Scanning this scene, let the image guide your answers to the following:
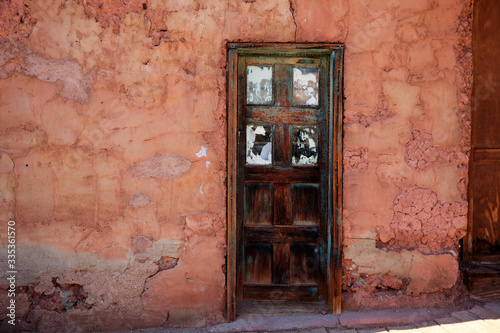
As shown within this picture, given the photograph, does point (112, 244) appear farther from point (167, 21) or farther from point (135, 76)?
point (167, 21)

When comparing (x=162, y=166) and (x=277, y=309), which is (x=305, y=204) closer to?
(x=277, y=309)

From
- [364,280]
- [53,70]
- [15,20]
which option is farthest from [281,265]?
[15,20]

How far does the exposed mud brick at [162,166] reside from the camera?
2.39 metres

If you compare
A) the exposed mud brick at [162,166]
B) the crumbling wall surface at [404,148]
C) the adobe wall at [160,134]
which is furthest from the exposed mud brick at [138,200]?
the crumbling wall surface at [404,148]

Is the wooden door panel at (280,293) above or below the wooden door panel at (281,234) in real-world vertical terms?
below

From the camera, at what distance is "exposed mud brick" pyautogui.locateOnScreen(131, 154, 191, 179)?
7.83 feet

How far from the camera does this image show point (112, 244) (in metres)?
2.39

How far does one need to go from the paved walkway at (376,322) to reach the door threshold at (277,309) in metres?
0.04

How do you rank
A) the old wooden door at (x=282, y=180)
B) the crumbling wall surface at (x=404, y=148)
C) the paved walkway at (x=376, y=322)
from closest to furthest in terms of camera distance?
the paved walkway at (x=376, y=322) < the crumbling wall surface at (x=404, y=148) < the old wooden door at (x=282, y=180)

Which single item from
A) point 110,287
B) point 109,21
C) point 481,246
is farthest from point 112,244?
point 481,246

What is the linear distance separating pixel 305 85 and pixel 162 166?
1.26 meters

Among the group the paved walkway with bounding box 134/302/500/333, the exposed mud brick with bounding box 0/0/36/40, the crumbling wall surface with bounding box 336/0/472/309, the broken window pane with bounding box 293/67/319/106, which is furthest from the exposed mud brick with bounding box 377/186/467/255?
the exposed mud brick with bounding box 0/0/36/40

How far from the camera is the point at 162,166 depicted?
2.39 meters

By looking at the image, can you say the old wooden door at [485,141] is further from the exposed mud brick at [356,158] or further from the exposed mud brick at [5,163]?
the exposed mud brick at [5,163]
